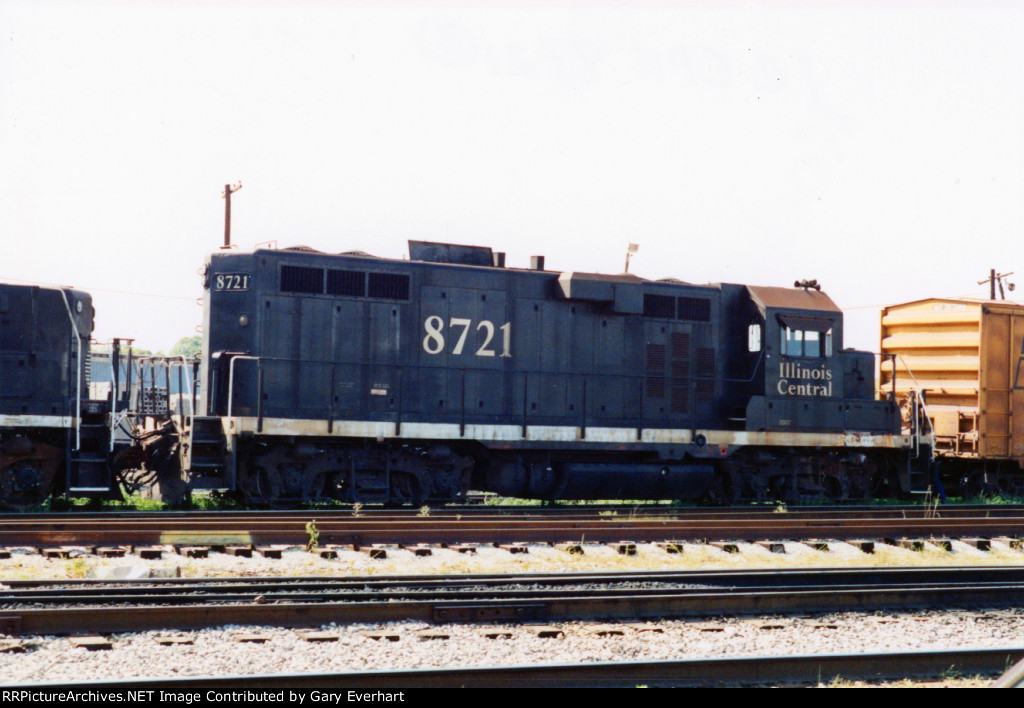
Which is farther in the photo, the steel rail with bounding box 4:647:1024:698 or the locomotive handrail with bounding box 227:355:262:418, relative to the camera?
the locomotive handrail with bounding box 227:355:262:418

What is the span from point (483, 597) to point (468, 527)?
370 cm

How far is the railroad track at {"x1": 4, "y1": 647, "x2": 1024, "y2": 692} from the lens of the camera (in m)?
5.04

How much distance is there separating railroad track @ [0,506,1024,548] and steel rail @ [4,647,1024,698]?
15.8 ft

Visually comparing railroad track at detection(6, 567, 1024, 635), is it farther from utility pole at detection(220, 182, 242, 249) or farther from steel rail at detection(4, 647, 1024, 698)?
utility pole at detection(220, 182, 242, 249)

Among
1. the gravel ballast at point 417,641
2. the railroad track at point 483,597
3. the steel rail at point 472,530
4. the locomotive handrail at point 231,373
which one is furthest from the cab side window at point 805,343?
the locomotive handrail at point 231,373

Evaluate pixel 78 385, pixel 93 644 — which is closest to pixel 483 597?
pixel 93 644

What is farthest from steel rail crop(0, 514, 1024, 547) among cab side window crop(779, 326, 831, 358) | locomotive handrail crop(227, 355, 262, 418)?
cab side window crop(779, 326, 831, 358)

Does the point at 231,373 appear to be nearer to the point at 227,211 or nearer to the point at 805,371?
the point at 805,371

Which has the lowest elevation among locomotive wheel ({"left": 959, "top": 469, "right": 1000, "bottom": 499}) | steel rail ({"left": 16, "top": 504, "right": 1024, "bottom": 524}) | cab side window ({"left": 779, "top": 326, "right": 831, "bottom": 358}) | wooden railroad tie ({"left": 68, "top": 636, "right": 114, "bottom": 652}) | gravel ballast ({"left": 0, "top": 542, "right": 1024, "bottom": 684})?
gravel ballast ({"left": 0, "top": 542, "right": 1024, "bottom": 684})

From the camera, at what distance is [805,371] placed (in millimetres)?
16094

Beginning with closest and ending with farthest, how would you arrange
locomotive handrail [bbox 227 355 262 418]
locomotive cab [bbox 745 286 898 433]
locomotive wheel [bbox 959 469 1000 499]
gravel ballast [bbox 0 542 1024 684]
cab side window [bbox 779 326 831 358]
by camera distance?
1. gravel ballast [bbox 0 542 1024 684]
2. locomotive handrail [bbox 227 355 262 418]
3. locomotive cab [bbox 745 286 898 433]
4. cab side window [bbox 779 326 831 358]
5. locomotive wheel [bbox 959 469 1000 499]

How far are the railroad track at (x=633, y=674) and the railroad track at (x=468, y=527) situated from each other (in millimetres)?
4805

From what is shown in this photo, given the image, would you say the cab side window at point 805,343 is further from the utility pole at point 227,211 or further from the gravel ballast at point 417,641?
the utility pole at point 227,211
